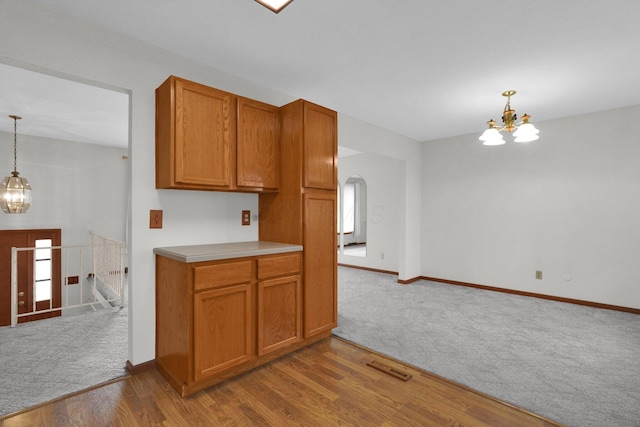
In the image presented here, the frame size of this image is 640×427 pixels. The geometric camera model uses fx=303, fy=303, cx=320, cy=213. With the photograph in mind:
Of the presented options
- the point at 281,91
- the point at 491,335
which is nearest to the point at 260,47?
the point at 281,91

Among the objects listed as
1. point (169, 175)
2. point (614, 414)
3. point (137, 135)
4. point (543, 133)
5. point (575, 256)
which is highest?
point (543, 133)

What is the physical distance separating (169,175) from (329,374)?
6.07 ft

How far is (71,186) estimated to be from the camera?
5.33 m

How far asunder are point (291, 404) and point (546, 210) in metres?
4.25

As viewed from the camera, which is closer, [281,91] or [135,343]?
[135,343]

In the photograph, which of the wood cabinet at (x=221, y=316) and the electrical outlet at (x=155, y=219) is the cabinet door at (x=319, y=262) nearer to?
the wood cabinet at (x=221, y=316)

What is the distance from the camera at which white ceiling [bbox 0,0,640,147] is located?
191 centimetres

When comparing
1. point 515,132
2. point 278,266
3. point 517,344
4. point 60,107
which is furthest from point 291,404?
point 60,107

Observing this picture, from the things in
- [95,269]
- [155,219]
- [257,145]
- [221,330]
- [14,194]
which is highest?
[257,145]

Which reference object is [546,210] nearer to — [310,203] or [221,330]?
[310,203]

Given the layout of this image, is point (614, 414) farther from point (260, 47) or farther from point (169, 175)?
point (260, 47)

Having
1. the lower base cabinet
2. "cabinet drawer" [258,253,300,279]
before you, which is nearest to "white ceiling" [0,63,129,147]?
the lower base cabinet

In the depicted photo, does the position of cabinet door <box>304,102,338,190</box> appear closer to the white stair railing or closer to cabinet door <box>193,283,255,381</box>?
cabinet door <box>193,283,255,381</box>

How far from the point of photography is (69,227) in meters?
5.32
